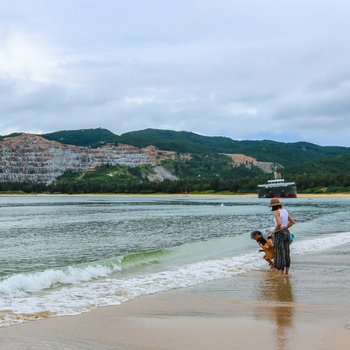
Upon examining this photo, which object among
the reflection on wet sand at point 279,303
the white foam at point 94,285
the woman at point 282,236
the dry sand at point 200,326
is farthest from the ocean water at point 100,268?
the reflection on wet sand at point 279,303

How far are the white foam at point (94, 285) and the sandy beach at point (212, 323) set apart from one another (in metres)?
0.71

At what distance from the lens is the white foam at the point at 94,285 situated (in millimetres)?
10773

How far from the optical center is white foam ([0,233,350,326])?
35.3 ft

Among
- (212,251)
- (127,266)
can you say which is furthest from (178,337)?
(212,251)

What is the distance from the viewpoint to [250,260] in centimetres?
1912

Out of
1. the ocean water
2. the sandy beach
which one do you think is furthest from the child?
the sandy beach

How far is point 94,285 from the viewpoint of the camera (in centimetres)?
1388

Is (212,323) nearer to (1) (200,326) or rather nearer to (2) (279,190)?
(1) (200,326)

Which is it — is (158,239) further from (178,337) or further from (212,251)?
(178,337)

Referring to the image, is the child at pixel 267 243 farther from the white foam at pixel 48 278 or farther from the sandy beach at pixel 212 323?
the white foam at pixel 48 278

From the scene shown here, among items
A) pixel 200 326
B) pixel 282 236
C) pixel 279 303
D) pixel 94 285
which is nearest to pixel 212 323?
pixel 200 326

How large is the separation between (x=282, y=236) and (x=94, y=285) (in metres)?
5.44

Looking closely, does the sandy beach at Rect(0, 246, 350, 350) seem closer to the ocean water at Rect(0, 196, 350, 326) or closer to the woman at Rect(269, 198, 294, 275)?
the ocean water at Rect(0, 196, 350, 326)

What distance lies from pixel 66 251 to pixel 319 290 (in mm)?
15554
